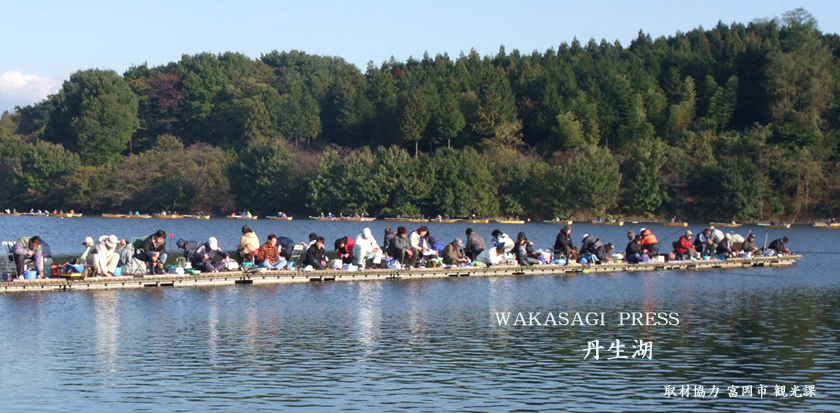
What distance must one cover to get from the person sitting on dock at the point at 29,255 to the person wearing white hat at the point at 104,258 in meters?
1.38

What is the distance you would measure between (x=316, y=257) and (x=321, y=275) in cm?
87

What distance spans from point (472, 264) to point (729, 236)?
49.6 ft

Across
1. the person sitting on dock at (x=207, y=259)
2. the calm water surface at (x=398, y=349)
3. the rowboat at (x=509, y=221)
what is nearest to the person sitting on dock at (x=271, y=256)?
the person sitting on dock at (x=207, y=259)

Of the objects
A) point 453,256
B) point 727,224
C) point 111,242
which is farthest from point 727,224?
point 111,242

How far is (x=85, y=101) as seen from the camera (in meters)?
125

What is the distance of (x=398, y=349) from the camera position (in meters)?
20.1

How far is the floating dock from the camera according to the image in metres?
27.9

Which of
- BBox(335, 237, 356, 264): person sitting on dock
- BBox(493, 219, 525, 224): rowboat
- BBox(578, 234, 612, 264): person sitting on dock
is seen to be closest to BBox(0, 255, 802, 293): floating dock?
BBox(578, 234, 612, 264): person sitting on dock

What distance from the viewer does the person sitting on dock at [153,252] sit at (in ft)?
98.4

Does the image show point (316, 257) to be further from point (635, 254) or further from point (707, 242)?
point (707, 242)

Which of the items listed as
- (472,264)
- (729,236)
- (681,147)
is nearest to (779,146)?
(681,147)

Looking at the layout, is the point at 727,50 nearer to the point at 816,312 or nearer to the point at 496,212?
the point at 496,212

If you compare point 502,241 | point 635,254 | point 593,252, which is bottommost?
point 635,254

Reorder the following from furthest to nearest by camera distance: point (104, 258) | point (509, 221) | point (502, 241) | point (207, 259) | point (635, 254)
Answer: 1. point (509, 221)
2. point (635, 254)
3. point (502, 241)
4. point (207, 259)
5. point (104, 258)
